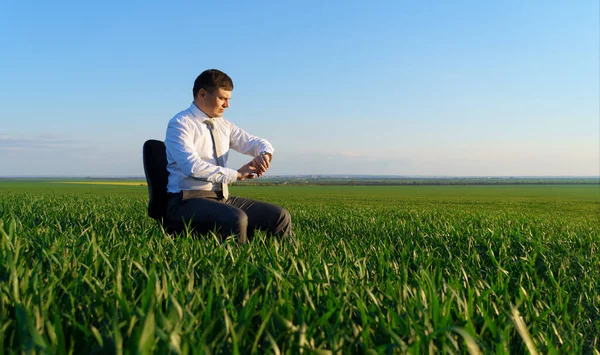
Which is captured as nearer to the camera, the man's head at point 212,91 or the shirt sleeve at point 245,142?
the man's head at point 212,91

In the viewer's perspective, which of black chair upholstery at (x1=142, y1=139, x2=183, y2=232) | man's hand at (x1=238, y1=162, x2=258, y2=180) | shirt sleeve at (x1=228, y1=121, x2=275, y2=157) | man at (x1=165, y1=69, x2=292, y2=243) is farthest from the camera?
shirt sleeve at (x1=228, y1=121, x2=275, y2=157)

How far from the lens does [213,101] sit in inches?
213

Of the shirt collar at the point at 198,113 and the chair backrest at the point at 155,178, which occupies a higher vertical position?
the shirt collar at the point at 198,113

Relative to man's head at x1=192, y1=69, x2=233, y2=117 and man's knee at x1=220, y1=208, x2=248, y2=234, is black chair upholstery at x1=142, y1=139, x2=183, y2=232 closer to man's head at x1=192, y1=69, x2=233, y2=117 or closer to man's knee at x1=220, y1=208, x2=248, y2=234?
man's head at x1=192, y1=69, x2=233, y2=117

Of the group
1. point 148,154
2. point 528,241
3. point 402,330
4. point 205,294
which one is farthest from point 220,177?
point 528,241

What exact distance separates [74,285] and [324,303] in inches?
48.5

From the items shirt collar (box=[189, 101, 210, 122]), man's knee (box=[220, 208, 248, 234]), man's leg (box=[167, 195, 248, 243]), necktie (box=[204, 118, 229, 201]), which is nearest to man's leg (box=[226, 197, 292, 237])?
necktie (box=[204, 118, 229, 201])

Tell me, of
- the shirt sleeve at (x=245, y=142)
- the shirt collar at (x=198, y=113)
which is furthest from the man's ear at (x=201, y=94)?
the shirt sleeve at (x=245, y=142)

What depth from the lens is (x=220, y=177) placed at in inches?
203

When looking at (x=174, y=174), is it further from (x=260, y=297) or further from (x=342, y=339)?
(x=342, y=339)

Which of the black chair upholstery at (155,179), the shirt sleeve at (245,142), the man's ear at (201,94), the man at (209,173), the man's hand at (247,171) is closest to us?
the man at (209,173)

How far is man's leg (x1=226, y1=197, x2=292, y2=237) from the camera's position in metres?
5.50

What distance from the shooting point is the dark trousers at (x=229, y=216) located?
4.98m

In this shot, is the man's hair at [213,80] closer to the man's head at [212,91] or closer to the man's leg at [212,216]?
the man's head at [212,91]
